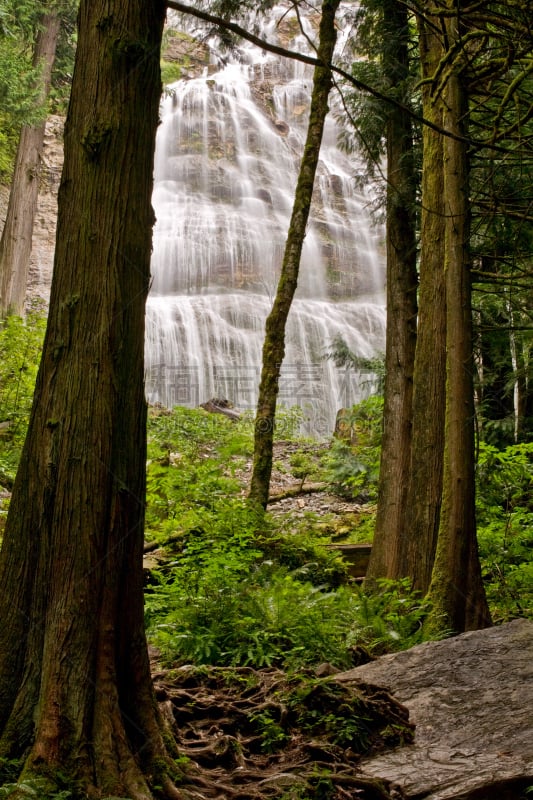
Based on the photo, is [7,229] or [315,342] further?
[315,342]

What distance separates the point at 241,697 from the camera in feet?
13.6

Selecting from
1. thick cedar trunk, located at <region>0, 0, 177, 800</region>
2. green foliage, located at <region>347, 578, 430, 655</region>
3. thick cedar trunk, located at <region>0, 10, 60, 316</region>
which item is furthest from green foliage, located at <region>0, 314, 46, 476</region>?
thick cedar trunk, located at <region>0, 0, 177, 800</region>

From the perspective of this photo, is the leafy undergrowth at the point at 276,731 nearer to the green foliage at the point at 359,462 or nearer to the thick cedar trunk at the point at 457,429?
the thick cedar trunk at the point at 457,429

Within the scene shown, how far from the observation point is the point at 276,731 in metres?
3.67

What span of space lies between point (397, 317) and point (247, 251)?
69.3ft

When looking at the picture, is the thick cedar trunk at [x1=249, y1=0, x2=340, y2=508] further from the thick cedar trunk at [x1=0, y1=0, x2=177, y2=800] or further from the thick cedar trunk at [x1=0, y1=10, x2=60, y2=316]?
the thick cedar trunk at [x1=0, y1=10, x2=60, y2=316]

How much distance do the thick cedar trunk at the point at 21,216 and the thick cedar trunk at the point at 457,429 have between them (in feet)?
39.4

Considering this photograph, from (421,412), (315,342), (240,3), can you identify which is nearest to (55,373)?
(421,412)

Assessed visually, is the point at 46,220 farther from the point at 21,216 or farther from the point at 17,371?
the point at 17,371

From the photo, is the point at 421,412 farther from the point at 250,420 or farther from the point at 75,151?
the point at 250,420

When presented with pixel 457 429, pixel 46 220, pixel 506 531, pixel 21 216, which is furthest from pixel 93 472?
pixel 46 220

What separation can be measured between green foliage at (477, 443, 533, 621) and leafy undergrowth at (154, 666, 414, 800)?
11.6 feet

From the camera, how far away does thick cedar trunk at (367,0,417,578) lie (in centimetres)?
853

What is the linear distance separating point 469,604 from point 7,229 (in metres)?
15.3
